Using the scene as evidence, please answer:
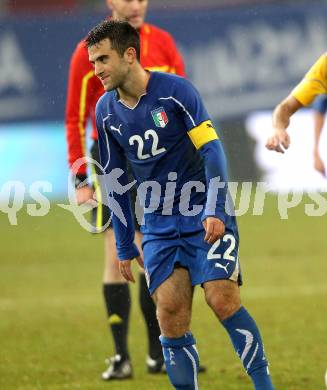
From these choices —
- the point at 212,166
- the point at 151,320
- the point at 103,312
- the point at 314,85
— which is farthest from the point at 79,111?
the point at 103,312

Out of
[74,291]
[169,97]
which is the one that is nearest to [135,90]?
[169,97]

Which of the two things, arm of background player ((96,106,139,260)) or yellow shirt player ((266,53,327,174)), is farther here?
yellow shirt player ((266,53,327,174))

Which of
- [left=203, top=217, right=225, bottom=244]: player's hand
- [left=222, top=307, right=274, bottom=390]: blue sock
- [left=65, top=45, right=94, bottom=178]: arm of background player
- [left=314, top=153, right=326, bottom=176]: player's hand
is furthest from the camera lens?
[left=314, top=153, right=326, bottom=176]: player's hand

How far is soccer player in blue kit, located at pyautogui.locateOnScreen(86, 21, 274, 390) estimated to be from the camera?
5.72 meters

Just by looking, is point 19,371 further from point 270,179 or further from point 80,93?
point 270,179

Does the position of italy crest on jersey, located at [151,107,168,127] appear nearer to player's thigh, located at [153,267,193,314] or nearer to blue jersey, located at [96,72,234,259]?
blue jersey, located at [96,72,234,259]

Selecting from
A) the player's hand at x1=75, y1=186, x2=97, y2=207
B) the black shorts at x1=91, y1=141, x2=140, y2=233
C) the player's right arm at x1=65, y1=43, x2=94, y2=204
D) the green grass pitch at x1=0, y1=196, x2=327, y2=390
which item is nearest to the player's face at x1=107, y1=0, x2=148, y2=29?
the player's right arm at x1=65, y1=43, x2=94, y2=204

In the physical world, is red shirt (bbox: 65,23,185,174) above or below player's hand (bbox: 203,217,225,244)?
above

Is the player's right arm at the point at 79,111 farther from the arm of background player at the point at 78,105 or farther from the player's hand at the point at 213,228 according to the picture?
the player's hand at the point at 213,228

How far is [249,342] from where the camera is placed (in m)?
5.73

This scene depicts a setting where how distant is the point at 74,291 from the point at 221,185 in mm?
5730

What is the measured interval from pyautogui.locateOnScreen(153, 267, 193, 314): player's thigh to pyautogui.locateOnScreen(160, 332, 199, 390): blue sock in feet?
0.53

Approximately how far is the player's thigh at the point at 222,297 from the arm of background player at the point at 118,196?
64 centimetres

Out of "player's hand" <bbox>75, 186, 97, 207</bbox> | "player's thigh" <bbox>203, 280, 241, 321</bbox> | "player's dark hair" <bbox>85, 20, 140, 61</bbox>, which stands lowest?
"player's thigh" <bbox>203, 280, 241, 321</bbox>
